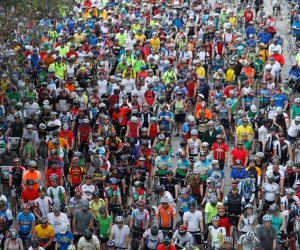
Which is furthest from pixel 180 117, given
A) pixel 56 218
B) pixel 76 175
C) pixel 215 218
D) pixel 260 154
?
pixel 56 218

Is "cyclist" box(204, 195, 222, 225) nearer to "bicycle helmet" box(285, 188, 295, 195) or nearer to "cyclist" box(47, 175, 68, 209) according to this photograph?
"bicycle helmet" box(285, 188, 295, 195)

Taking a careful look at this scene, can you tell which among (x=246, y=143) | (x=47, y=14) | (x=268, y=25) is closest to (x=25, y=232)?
(x=246, y=143)

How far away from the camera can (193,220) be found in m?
27.4

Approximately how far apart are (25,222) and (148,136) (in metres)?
5.86

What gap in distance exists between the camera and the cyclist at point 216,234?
88.0 feet

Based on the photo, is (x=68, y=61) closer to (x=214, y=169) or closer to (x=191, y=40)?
(x=191, y=40)

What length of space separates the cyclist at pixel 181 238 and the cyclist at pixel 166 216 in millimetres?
880

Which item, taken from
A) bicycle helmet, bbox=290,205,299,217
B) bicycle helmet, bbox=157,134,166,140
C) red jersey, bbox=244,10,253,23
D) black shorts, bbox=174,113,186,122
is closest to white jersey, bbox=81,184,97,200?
bicycle helmet, bbox=157,134,166,140

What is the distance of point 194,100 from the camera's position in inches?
1441

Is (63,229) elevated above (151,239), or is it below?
above

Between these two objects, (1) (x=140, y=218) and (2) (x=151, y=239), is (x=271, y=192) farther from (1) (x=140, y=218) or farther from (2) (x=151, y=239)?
(2) (x=151, y=239)

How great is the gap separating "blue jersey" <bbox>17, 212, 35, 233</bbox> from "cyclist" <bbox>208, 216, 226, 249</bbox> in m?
4.09

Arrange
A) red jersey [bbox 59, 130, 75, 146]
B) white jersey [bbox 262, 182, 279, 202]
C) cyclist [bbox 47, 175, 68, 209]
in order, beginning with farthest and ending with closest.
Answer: red jersey [bbox 59, 130, 75, 146] → white jersey [bbox 262, 182, 279, 202] → cyclist [bbox 47, 175, 68, 209]

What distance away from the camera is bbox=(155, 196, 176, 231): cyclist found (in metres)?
27.7
